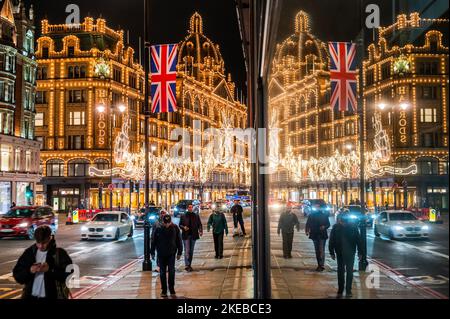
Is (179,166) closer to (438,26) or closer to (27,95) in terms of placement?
(27,95)

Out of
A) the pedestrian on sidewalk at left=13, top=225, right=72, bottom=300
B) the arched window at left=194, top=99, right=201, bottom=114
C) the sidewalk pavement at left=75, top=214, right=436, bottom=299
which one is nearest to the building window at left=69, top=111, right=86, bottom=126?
the arched window at left=194, top=99, right=201, bottom=114

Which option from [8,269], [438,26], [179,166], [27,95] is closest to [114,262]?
[8,269]

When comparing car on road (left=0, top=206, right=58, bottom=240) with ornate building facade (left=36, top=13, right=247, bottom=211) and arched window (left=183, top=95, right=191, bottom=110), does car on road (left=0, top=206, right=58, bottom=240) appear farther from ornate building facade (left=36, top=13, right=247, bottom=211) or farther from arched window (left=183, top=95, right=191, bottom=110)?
arched window (left=183, top=95, right=191, bottom=110)

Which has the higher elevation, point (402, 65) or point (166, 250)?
point (402, 65)

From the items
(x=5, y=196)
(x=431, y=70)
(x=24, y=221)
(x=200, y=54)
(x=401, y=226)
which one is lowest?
(x=401, y=226)

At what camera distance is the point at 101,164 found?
2906 inches

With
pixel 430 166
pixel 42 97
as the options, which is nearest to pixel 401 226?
pixel 430 166

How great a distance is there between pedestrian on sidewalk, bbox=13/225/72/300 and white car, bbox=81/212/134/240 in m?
22.0

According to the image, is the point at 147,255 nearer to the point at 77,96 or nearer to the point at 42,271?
the point at 42,271

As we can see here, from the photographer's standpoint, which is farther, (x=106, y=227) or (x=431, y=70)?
(x=106, y=227)

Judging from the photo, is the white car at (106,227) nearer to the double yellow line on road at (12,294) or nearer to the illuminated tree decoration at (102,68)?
the double yellow line on road at (12,294)

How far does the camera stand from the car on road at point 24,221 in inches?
1156

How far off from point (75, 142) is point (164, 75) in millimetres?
57881

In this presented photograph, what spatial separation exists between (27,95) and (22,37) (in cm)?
641
